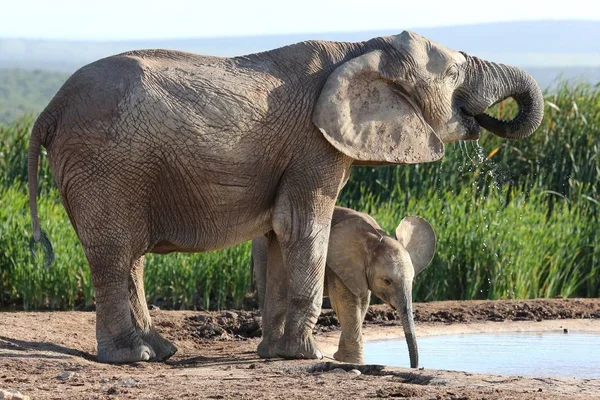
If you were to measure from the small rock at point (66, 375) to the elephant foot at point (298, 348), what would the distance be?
1590mm

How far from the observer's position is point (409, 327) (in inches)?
339

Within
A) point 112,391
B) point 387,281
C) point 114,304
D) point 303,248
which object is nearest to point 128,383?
point 112,391

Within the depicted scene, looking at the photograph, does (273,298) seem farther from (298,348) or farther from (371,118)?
(371,118)

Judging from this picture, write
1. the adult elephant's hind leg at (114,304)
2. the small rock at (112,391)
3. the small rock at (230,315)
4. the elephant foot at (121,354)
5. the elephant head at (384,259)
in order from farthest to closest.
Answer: the small rock at (230,315) → the elephant head at (384,259) → the elephant foot at (121,354) → the adult elephant's hind leg at (114,304) → the small rock at (112,391)

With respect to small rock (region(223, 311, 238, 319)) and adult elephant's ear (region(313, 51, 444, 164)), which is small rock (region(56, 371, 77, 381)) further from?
small rock (region(223, 311, 238, 319))

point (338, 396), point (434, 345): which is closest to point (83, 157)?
point (338, 396)

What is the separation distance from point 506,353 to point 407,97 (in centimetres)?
211

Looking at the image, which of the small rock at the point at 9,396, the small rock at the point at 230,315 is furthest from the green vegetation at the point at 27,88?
the small rock at the point at 9,396

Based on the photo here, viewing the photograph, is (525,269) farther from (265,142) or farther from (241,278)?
(265,142)

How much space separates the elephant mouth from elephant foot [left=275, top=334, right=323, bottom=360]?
1816mm

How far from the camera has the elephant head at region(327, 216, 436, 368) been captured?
8.81m

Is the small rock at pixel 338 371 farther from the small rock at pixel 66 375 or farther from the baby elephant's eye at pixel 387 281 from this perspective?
the small rock at pixel 66 375

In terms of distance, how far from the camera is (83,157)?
8.12 metres

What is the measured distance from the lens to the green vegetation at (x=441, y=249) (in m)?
12.2
